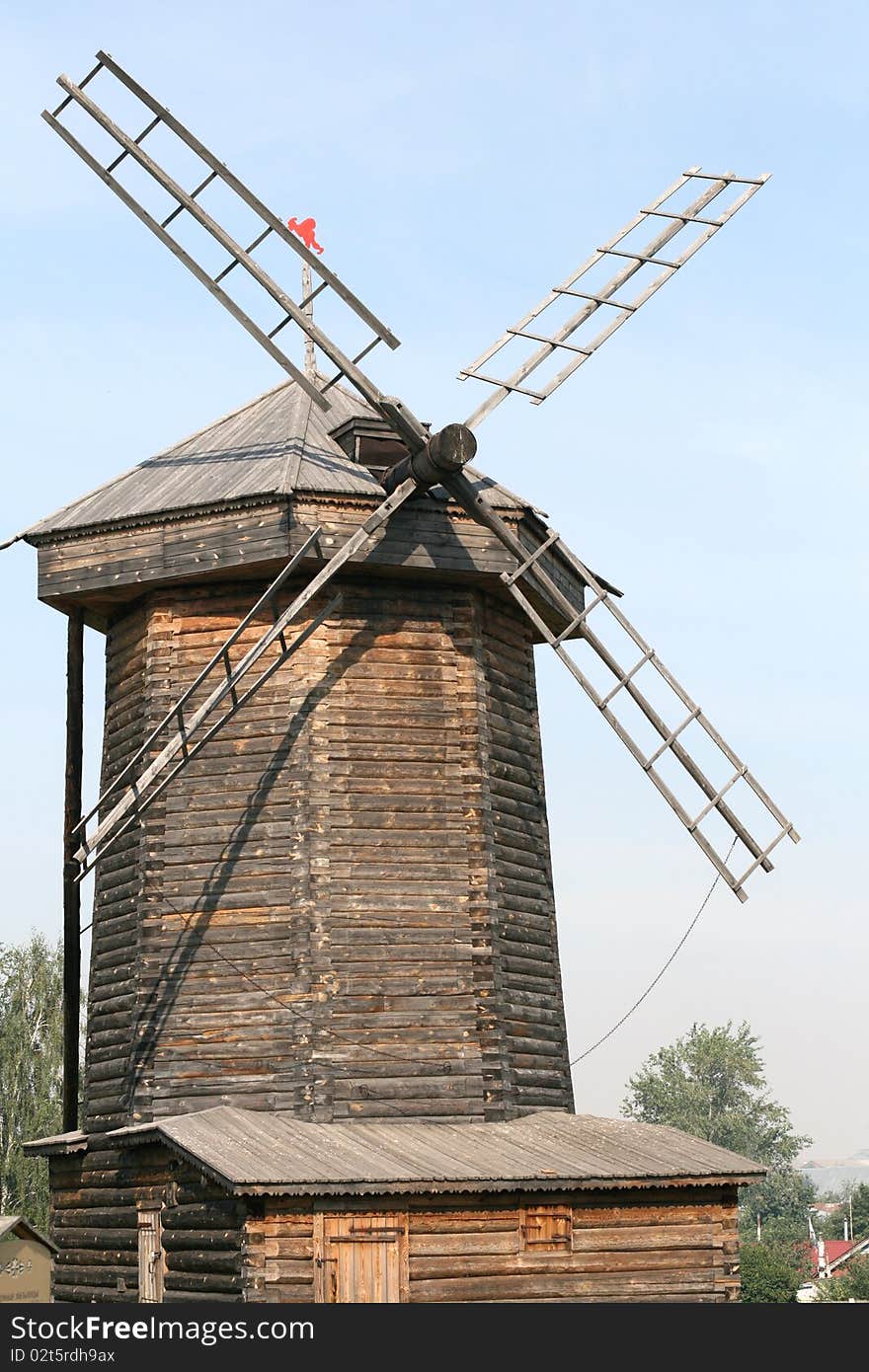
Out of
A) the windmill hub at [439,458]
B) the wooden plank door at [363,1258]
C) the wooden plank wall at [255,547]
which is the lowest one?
the wooden plank door at [363,1258]

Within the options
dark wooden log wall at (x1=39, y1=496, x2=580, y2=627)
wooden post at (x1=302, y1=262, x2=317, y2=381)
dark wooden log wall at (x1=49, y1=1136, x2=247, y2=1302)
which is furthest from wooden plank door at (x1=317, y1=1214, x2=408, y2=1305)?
wooden post at (x1=302, y1=262, x2=317, y2=381)

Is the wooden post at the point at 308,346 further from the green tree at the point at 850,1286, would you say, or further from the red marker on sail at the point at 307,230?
the green tree at the point at 850,1286

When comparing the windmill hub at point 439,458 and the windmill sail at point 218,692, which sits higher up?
the windmill hub at point 439,458

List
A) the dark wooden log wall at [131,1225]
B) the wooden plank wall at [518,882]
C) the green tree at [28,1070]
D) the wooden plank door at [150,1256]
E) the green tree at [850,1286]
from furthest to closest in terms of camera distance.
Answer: the green tree at [850,1286]
the green tree at [28,1070]
the wooden plank wall at [518,882]
the wooden plank door at [150,1256]
the dark wooden log wall at [131,1225]

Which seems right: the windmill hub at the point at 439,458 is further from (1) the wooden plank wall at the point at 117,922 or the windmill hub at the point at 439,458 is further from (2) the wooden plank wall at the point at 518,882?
(1) the wooden plank wall at the point at 117,922

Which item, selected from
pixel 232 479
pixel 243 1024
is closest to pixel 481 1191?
pixel 243 1024

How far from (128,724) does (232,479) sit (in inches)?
107

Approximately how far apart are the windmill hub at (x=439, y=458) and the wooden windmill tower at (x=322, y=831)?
1.2 inches

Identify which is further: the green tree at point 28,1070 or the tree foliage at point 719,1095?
the tree foliage at point 719,1095

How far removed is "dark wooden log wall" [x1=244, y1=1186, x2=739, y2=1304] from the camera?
14156mm

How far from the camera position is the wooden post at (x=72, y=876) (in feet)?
58.0

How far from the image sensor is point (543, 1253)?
49.8 feet

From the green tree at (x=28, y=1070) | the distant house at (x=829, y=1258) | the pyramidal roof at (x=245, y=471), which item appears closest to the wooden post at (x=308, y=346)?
the pyramidal roof at (x=245, y=471)

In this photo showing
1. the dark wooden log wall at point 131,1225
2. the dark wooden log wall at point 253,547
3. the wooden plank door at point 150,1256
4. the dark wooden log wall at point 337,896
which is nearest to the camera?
the dark wooden log wall at point 131,1225
